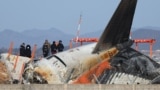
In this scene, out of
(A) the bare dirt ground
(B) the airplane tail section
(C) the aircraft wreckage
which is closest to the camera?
(C) the aircraft wreckage

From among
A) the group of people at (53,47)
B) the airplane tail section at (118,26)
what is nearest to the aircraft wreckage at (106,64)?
the airplane tail section at (118,26)

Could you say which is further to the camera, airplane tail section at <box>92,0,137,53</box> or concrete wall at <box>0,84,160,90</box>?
airplane tail section at <box>92,0,137,53</box>

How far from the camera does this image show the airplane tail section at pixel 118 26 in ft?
67.4

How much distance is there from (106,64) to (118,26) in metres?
1.82

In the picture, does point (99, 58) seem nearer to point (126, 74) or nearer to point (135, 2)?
point (126, 74)

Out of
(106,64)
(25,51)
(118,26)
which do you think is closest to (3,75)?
(106,64)

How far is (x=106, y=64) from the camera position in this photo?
20.8m

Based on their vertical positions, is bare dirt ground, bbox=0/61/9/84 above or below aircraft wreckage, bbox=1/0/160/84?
below

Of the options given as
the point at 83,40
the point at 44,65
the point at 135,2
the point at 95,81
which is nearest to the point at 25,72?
the point at 44,65

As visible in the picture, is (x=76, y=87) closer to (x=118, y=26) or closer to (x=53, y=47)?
(x=118, y=26)

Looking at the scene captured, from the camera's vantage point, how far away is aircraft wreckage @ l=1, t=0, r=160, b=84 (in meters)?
19.9

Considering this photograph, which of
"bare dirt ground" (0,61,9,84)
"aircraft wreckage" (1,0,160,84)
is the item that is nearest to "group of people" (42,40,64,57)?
"bare dirt ground" (0,61,9,84)

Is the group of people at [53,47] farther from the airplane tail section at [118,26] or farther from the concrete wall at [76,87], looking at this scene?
the concrete wall at [76,87]

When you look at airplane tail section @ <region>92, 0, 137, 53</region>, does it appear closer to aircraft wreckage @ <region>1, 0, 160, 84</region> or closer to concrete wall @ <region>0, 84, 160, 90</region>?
aircraft wreckage @ <region>1, 0, 160, 84</region>
